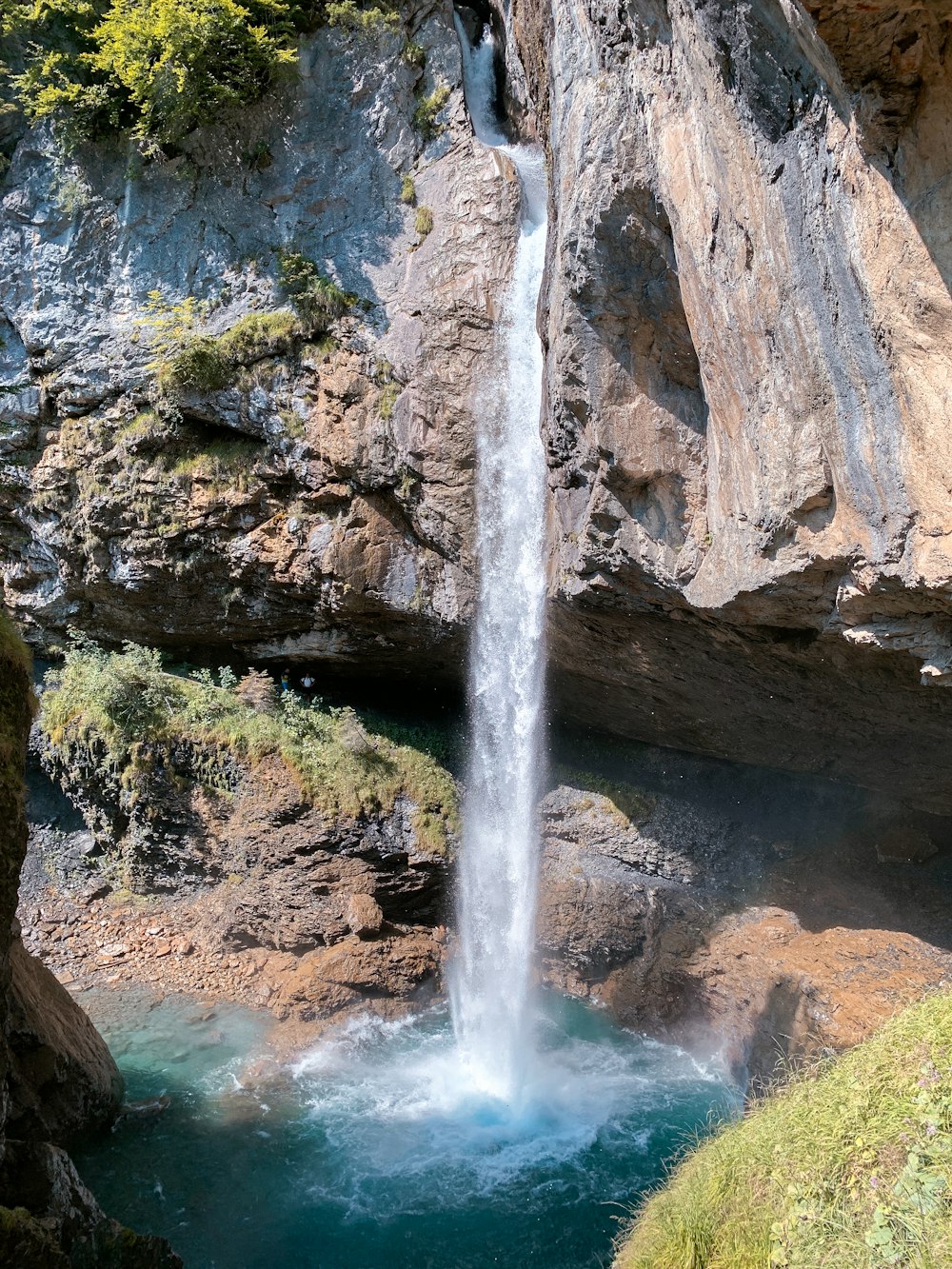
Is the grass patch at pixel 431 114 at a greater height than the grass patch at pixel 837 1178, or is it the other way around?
the grass patch at pixel 431 114

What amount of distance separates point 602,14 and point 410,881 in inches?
408

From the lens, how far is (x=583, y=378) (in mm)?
8734

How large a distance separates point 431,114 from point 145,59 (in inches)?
174

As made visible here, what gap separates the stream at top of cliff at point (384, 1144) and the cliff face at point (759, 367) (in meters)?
4.69

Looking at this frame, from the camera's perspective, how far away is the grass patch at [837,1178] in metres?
4.38

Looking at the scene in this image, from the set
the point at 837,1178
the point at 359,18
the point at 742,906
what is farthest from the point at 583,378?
the point at 359,18

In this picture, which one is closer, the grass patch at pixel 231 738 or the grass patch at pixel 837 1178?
the grass patch at pixel 837 1178

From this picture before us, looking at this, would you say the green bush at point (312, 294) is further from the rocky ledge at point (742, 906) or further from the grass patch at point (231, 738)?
the rocky ledge at point (742, 906)

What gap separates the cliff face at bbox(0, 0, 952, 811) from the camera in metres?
5.41

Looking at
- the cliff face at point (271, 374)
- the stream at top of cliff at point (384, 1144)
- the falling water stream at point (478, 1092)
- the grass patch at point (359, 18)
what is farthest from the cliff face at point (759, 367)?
the stream at top of cliff at point (384, 1144)

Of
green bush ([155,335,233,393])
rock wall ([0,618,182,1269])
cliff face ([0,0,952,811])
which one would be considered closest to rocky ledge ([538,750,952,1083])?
cliff face ([0,0,952,811])

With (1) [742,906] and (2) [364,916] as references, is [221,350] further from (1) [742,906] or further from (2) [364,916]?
(1) [742,906]

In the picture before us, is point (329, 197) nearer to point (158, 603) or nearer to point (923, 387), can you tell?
point (158, 603)

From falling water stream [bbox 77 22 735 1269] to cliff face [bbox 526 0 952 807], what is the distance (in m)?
1.55
